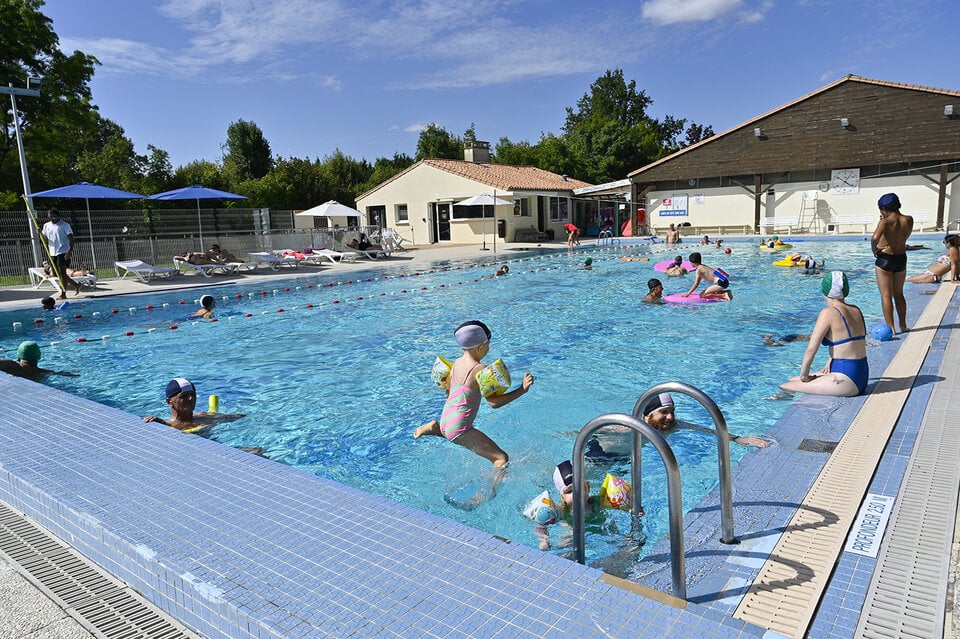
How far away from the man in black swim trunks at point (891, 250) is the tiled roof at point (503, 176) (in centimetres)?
2286

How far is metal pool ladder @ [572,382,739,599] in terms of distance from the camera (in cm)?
244

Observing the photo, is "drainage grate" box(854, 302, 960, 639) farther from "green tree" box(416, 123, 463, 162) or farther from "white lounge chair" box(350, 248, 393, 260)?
"green tree" box(416, 123, 463, 162)

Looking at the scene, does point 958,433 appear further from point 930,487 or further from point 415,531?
point 415,531

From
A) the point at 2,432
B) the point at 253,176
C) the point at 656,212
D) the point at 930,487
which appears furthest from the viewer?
the point at 253,176

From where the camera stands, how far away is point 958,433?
13.4 ft

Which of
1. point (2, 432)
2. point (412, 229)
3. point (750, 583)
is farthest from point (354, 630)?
point (412, 229)

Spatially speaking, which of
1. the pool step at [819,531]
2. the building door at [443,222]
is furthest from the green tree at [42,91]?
the pool step at [819,531]

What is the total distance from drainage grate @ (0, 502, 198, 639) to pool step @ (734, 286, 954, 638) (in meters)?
2.27

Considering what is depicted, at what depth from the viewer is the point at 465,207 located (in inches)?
1214

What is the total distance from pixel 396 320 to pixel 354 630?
969 cm

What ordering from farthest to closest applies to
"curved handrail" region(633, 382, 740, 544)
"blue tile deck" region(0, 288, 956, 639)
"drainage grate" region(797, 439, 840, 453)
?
"drainage grate" region(797, 439, 840, 453) < "curved handrail" region(633, 382, 740, 544) < "blue tile deck" region(0, 288, 956, 639)

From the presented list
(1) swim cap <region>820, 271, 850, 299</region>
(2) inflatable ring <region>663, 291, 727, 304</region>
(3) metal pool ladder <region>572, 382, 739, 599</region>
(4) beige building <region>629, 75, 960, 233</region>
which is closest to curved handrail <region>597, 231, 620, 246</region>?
(4) beige building <region>629, 75, 960, 233</region>

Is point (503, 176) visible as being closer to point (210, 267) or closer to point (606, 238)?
point (606, 238)

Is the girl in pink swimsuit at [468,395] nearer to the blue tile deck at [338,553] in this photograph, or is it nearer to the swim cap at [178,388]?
the blue tile deck at [338,553]
